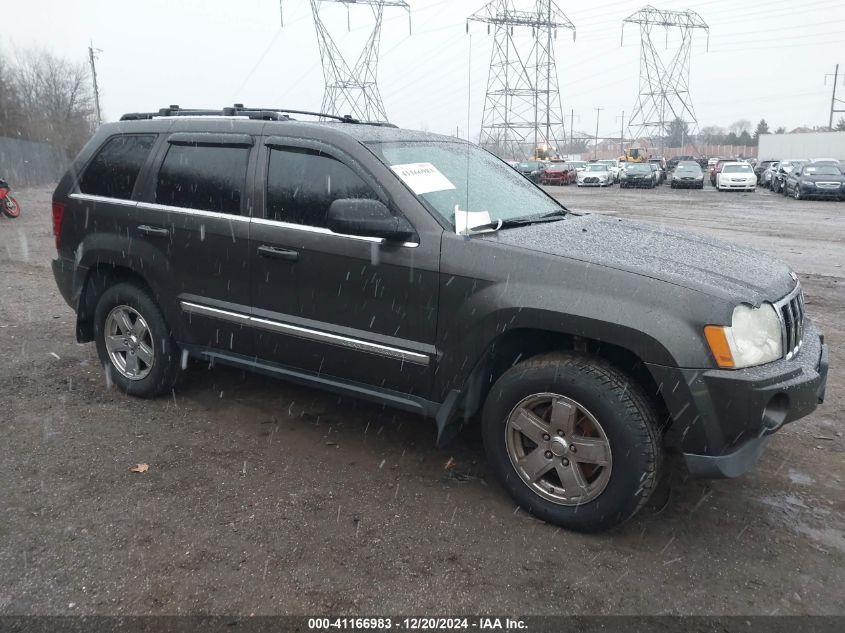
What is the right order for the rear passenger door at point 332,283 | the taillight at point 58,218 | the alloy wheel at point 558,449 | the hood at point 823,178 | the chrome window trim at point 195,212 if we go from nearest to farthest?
the alloy wheel at point 558,449 → the rear passenger door at point 332,283 → the chrome window trim at point 195,212 → the taillight at point 58,218 → the hood at point 823,178

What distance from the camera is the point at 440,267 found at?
3367mm

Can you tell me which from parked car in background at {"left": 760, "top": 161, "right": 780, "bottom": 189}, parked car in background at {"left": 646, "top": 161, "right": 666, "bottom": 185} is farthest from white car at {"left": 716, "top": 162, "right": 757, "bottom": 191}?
parked car in background at {"left": 646, "top": 161, "right": 666, "bottom": 185}

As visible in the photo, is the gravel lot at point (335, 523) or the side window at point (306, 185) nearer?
the gravel lot at point (335, 523)

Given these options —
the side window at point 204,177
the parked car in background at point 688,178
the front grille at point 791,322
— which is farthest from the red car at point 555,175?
the front grille at point 791,322

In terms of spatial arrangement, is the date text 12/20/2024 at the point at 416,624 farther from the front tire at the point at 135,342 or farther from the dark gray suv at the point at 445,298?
the front tire at the point at 135,342

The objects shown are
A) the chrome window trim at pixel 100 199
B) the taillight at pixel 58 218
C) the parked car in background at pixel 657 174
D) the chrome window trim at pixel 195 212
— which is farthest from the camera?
the parked car in background at pixel 657 174

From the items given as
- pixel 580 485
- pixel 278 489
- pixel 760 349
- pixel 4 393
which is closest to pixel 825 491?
pixel 760 349

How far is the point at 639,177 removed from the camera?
Result: 122 feet

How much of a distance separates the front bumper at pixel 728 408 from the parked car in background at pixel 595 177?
3858 cm

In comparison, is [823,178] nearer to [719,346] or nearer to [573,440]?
[719,346]

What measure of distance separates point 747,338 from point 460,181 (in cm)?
176

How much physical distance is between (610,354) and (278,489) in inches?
70.7

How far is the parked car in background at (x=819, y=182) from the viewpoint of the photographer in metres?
25.8

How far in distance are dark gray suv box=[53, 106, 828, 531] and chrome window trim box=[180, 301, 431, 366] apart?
12 millimetres
